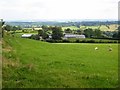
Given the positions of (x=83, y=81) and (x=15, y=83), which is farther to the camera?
(x=83, y=81)

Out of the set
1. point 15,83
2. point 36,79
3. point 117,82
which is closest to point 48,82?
point 36,79

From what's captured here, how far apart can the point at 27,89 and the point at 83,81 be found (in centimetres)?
310

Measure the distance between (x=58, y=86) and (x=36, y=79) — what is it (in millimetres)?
1571

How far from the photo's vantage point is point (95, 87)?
504 inches

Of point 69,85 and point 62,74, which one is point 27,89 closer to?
point 69,85

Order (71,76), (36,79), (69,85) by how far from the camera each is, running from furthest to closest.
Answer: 1. (71,76)
2. (36,79)
3. (69,85)

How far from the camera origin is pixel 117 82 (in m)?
13.9

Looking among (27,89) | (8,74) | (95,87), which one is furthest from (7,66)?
(95,87)

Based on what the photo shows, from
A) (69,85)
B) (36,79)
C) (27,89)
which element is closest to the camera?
(27,89)

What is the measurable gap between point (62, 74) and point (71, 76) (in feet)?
2.20

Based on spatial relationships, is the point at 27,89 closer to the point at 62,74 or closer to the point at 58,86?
the point at 58,86

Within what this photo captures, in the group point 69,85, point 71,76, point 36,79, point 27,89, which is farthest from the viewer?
point 71,76

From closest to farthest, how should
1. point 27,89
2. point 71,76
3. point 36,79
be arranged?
point 27,89 < point 36,79 < point 71,76

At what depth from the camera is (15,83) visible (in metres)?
12.8
